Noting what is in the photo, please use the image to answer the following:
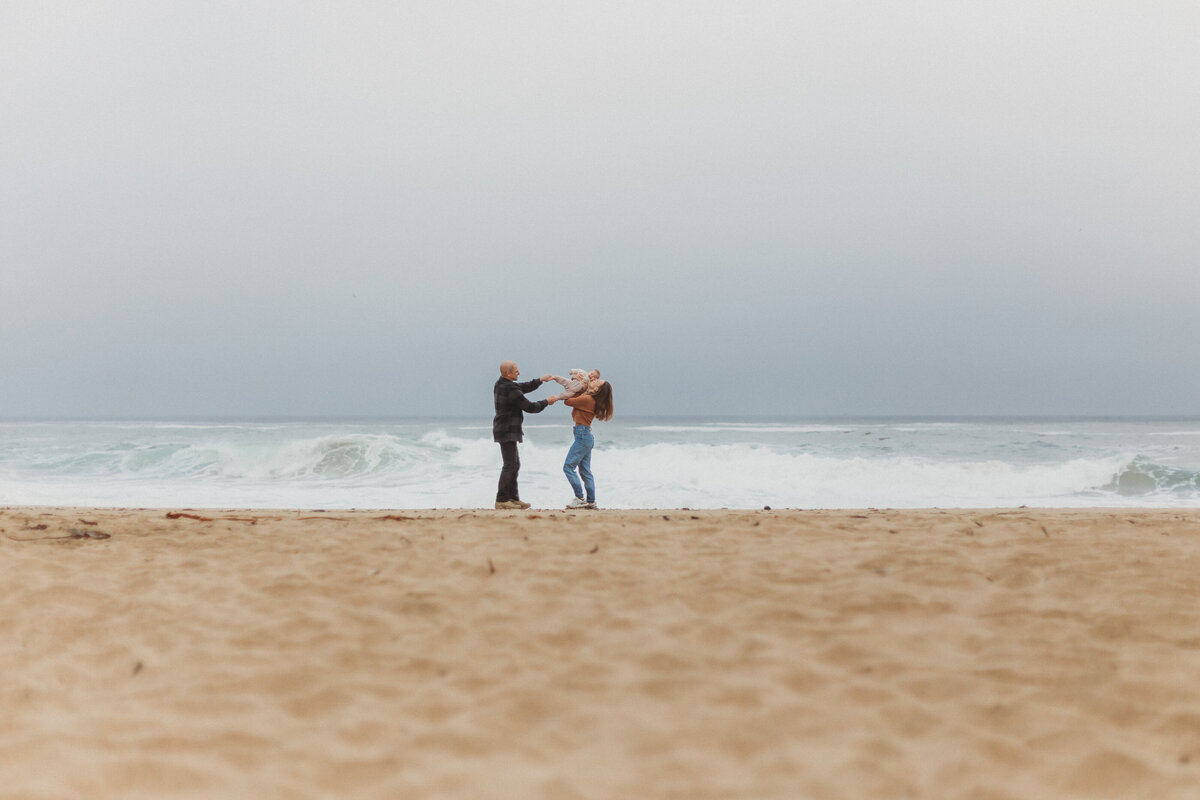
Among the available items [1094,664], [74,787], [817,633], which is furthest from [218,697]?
[1094,664]

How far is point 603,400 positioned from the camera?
951 cm

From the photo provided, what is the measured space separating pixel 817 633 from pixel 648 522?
11.0 feet

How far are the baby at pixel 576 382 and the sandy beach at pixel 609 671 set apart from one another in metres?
3.66

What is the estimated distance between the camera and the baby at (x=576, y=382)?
361 inches

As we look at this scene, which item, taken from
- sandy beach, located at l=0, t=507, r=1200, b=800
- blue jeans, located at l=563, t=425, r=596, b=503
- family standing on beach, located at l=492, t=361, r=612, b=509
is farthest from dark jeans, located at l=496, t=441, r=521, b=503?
sandy beach, located at l=0, t=507, r=1200, b=800

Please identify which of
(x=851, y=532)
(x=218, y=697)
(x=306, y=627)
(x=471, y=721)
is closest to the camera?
(x=471, y=721)

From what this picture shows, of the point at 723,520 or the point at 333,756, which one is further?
the point at 723,520

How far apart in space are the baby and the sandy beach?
3.66m

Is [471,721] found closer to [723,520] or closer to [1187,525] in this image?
[723,520]

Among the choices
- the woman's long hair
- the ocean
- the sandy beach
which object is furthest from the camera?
the ocean

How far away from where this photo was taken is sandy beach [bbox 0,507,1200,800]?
104 inches

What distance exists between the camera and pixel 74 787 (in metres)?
2.58

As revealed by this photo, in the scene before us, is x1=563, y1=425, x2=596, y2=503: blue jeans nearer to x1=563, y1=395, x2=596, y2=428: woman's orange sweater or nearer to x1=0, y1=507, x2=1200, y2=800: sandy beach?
x1=563, y1=395, x2=596, y2=428: woman's orange sweater

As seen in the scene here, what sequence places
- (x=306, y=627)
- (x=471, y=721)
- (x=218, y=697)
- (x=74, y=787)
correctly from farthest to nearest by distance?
(x=306, y=627) < (x=218, y=697) < (x=471, y=721) < (x=74, y=787)
